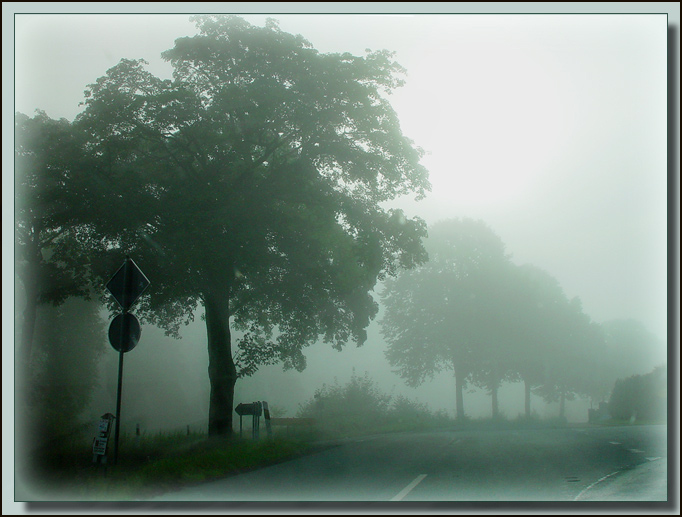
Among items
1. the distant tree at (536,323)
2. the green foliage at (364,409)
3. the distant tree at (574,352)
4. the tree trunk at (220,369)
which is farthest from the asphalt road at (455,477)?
the distant tree at (574,352)

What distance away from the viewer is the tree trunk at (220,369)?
1705 centimetres

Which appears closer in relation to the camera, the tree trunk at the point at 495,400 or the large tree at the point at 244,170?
the large tree at the point at 244,170

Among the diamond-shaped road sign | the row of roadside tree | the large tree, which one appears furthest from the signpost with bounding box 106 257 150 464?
the row of roadside tree

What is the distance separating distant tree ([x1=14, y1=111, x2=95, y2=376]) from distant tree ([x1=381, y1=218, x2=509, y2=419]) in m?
24.7

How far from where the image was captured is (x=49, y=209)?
1518 cm

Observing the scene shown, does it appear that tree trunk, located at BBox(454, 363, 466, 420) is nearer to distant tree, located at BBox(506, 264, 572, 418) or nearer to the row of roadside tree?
the row of roadside tree

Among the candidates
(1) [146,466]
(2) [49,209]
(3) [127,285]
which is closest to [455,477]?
(1) [146,466]

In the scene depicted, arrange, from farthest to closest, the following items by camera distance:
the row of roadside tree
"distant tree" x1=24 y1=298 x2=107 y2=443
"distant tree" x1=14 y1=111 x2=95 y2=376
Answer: the row of roadside tree, "distant tree" x1=24 y1=298 x2=107 y2=443, "distant tree" x1=14 y1=111 x2=95 y2=376

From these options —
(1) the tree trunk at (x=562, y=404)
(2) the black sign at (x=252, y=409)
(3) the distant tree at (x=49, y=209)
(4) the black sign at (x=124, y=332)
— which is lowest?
(1) the tree trunk at (x=562, y=404)

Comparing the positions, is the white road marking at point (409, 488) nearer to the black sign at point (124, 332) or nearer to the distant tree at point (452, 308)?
the black sign at point (124, 332)

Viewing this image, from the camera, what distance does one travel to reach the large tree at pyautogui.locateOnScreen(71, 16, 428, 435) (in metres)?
15.2

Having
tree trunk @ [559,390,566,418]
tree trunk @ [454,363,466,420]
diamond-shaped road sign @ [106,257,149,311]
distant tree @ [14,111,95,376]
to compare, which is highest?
distant tree @ [14,111,95,376]

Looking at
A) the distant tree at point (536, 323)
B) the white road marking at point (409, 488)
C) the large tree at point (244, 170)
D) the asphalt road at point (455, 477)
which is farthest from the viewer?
the distant tree at point (536, 323)

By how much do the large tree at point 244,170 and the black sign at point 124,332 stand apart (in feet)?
16.7
